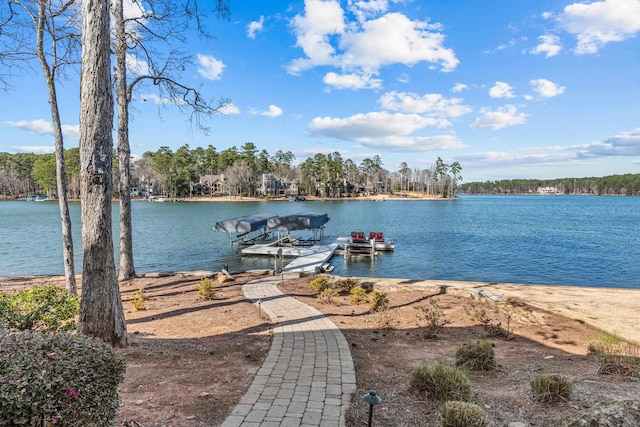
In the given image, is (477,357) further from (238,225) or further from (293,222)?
(238,225)

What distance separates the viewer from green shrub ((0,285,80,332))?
16.0ft

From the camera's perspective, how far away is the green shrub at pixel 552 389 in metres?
3.97

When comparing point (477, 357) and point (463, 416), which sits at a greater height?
point (463, 416)

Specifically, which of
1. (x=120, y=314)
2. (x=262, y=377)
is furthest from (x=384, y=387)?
(x=120, y=314)

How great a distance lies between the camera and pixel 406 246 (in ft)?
86.6

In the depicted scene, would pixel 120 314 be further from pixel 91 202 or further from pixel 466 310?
pixel 466 310

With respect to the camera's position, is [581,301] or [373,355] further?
[581,301]

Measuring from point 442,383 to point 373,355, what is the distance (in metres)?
1.73

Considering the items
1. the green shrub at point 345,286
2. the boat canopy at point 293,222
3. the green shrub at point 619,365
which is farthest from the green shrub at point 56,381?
the boat canopy at point 293,222

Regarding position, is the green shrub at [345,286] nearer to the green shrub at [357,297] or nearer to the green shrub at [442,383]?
the green shrub at [357,297]

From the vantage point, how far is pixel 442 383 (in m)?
4.05

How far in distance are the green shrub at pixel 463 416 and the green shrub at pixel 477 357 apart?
1781 mm

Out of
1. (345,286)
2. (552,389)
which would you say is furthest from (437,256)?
(552,389)

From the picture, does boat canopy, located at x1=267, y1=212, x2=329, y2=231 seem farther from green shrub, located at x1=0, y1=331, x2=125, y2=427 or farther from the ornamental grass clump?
green shrub, located at x1=0, y1=331, x2=125, y2=427
